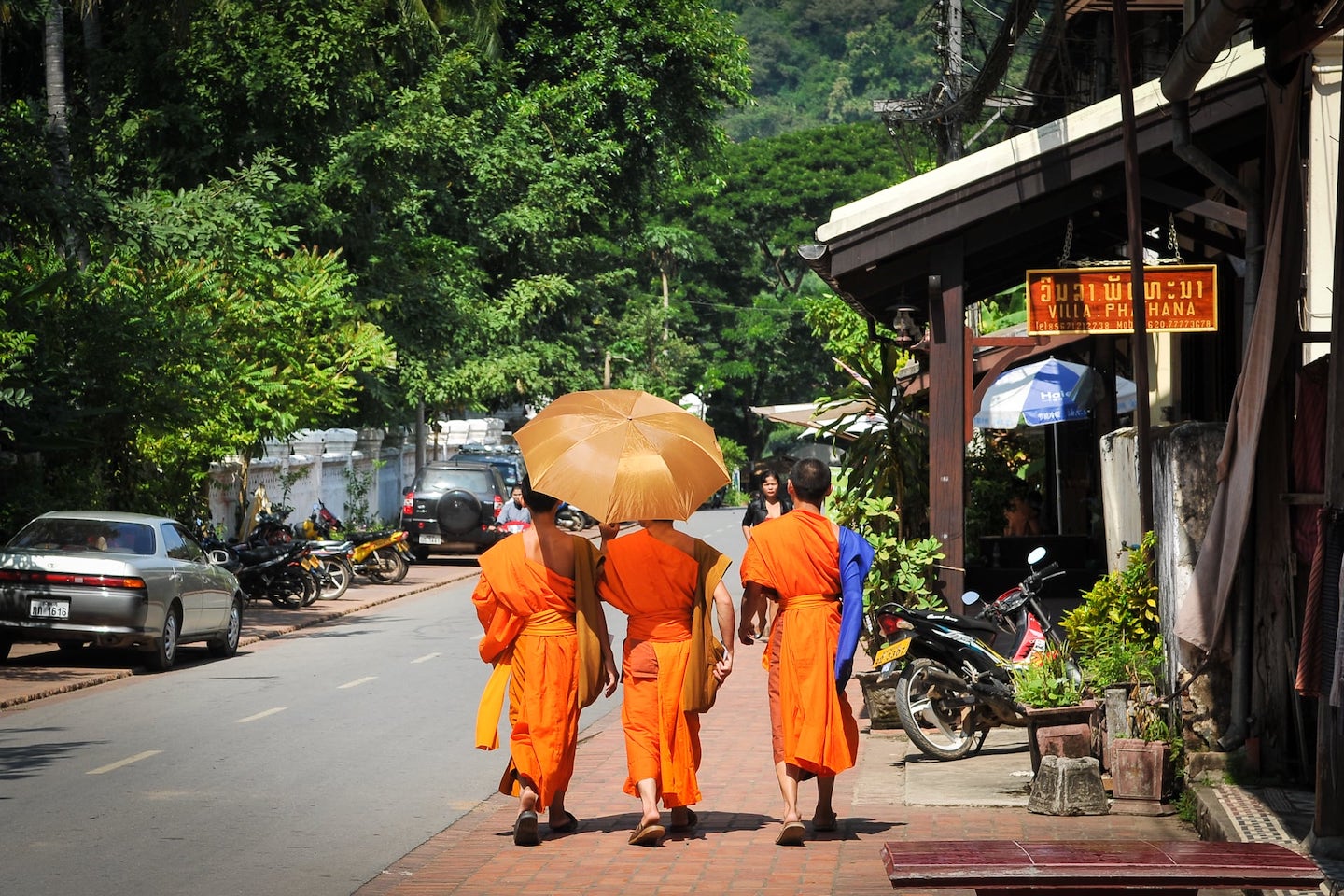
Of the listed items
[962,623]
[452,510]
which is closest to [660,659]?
[962,623]

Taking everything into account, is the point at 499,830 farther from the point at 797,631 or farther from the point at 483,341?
the point at 483,341

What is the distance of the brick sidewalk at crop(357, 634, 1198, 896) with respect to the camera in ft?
23.5

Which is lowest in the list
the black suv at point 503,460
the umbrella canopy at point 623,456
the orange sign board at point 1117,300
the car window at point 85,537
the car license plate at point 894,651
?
the car license plate at point 894,651

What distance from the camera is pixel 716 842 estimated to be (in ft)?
26.5

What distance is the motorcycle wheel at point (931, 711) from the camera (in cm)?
1041

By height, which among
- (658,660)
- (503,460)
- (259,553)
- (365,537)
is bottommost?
(658,660)

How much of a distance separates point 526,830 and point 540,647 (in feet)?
2.94

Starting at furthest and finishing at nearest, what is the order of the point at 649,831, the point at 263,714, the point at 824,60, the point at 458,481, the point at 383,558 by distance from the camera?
the point at 824,60
the point at 458,481
the point at 383,558
the point at 263,714
the point at 649,831

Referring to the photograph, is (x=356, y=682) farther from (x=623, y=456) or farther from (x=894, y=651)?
(x=623, y=456)

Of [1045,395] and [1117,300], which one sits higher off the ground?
[1045,395]

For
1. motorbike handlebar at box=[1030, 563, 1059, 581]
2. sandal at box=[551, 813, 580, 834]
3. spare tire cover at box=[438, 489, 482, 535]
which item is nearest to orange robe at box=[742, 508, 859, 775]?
sandal at box=[551, 813, 580, 834]

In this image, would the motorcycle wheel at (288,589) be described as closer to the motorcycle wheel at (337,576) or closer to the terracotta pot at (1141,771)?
the motorcycle wheel at (337,576)

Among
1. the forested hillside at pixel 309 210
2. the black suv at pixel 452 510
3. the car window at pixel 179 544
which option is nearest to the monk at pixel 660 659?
the car window at pixel 179 544

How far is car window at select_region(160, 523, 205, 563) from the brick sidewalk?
24.3ft
